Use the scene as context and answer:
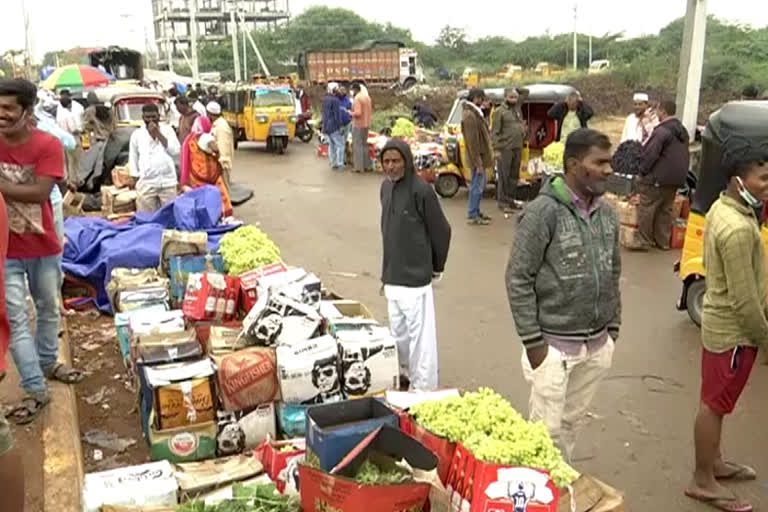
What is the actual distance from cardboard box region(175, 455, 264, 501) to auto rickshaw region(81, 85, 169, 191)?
796cm

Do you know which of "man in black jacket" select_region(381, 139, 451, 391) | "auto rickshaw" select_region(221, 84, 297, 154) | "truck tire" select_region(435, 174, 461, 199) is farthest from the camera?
"auto rickshaw" select_region(221, 84, 297, 154)

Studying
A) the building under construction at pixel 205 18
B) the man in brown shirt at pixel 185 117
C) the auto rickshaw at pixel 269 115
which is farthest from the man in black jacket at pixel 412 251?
the building under construction at pixel 205 18

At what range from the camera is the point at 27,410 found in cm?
469

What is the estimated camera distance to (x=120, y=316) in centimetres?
590

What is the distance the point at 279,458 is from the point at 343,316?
1.66 meters

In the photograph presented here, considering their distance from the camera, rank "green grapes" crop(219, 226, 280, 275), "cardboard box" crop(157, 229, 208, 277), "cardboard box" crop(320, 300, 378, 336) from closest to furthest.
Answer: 1. "cardboard box" crop(320, 300, 378, 336)
2. "green grapes" crop(219, 226, 280, 275)
3. "cardboard box" crop(157, 229, 208, 277)

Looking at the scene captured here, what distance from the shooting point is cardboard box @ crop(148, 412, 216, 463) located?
443 centimetres

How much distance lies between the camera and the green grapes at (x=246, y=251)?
20.0 feet

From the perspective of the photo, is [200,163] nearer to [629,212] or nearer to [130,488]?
[629,212]

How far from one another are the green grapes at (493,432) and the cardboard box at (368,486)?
190 millimetres

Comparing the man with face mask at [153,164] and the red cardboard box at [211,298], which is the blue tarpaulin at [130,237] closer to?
the man with face mask at [153,164]

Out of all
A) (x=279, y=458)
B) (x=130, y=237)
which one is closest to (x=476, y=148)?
(x=130, y=237)

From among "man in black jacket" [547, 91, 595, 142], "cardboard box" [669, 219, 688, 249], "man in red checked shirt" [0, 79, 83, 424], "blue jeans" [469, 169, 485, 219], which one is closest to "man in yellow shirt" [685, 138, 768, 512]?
"man in red checked shirt" [0, 79, 83, 424]

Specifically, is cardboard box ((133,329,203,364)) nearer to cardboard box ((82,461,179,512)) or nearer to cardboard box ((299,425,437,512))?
cardboard box ((82,461,179,512))
